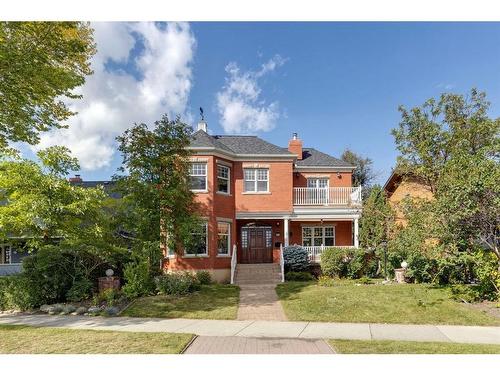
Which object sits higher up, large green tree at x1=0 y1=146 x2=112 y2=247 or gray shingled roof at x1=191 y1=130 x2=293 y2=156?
gray shingled roof at x1=191 y1=130 x2=293 y2=156

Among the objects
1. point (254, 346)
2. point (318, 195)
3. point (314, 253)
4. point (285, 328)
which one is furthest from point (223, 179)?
point (254, 346)

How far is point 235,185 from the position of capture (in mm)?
18781

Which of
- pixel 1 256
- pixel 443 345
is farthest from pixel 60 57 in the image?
pixel 1 256

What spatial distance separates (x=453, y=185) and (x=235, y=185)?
10401mm

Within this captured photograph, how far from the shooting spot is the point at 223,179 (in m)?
18.2

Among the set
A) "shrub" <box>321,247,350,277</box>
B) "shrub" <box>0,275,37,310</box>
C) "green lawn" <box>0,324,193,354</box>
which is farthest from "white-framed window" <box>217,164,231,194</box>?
"green lawn" <box>0,324,193,354</box>

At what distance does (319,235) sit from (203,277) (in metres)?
7.77

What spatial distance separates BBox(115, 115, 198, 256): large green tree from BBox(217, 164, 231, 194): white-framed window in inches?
160

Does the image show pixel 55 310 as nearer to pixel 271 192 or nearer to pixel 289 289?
pixel 289 289

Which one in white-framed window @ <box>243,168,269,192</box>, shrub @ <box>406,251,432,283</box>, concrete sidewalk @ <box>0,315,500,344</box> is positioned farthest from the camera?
white-framed window @ <box>243,168,269,192</box>

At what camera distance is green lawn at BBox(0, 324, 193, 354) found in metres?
6.40

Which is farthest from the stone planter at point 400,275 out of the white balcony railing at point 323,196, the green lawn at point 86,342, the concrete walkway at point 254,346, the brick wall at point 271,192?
the green lawn at point 86,342

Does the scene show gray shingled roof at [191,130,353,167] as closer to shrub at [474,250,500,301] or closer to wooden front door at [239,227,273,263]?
wooden front door at [239,227,273,263]

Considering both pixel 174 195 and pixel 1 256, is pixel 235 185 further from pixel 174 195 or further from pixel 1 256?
pixel 1 256
